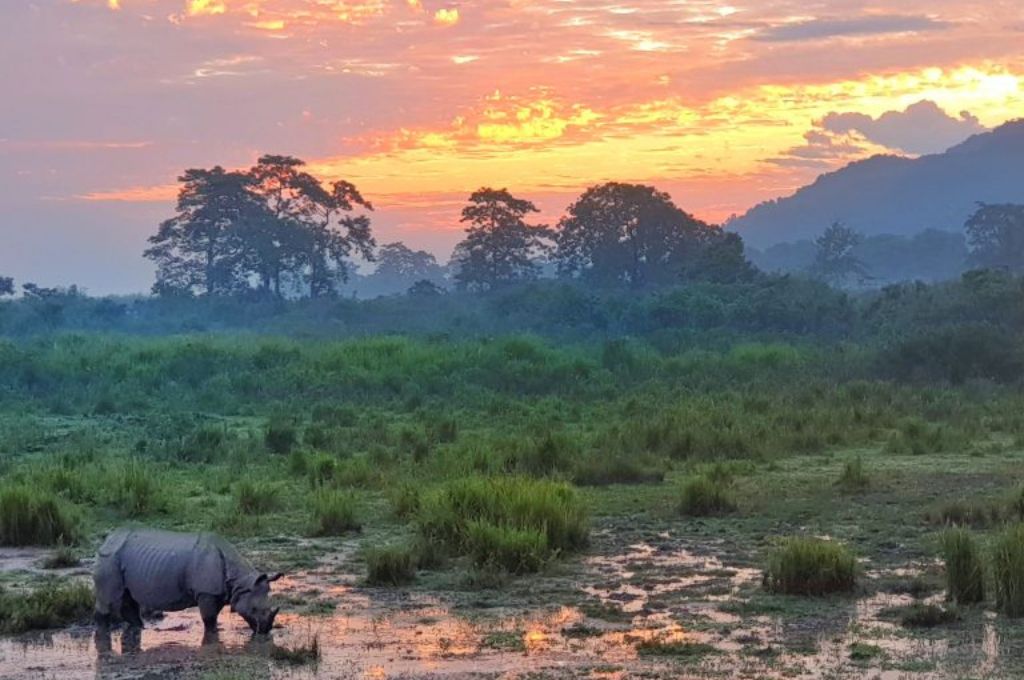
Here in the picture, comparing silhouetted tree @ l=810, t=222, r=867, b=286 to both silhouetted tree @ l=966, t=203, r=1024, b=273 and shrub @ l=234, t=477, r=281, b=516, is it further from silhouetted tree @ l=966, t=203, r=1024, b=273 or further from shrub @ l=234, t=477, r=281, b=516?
shrub @ l=234, t=477, r=281, b=516

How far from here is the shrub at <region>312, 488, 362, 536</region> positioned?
14.0 m

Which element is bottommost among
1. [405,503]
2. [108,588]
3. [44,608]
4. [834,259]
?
[405,503]

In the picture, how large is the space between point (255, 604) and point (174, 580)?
676 mm

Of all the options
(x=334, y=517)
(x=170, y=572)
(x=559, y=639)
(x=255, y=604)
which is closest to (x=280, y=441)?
(x=334, y=517)

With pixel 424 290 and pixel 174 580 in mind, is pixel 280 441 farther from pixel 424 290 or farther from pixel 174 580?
pixel 424 290

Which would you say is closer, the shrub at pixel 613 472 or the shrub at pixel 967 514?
the shrub at pixel 967 514

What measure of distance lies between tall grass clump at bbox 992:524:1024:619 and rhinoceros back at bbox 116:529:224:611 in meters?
5.90

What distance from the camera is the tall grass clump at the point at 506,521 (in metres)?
12.0

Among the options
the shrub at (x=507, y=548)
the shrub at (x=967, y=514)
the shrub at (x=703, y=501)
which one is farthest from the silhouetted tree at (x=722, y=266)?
the shrub at (x=507, y=548)

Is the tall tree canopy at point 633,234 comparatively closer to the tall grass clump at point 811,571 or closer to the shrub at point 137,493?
the shrub at point 137,493

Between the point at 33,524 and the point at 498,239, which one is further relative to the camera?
the point at 498,239

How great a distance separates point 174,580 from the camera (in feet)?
32.5

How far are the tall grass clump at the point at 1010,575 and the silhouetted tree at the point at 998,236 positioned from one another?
68.8 meters

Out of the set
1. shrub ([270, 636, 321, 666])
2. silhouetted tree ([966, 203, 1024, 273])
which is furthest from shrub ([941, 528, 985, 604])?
silhouetted tree ([966, 203, 1024, 273])
